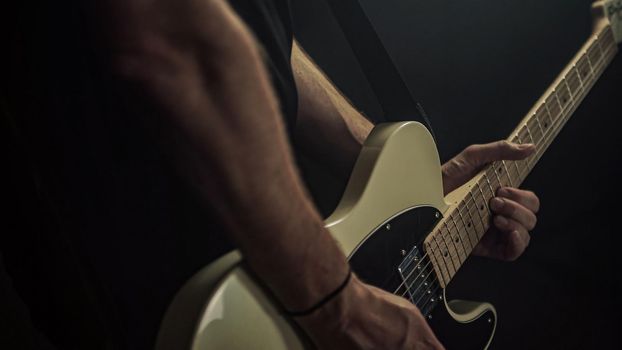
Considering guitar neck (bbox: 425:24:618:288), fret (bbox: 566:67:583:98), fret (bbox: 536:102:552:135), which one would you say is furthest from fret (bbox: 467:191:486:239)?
fret (bbox: 566:67:583:98)

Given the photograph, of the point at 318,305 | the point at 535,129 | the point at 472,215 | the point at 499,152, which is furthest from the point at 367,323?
the point at 535,129

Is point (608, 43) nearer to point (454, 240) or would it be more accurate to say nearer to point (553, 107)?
point (553, 107)

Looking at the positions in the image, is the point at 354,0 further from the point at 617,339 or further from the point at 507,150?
the point at 617,339

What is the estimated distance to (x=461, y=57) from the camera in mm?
1074

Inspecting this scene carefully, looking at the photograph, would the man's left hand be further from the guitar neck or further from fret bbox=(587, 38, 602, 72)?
fret bbox=(587, 38, 602, 72)

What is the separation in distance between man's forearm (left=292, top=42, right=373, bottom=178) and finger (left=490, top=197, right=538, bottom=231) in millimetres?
223

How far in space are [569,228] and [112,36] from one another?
45.9 inches

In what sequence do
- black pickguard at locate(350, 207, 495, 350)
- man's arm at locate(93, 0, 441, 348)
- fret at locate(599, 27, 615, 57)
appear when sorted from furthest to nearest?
fret at locate(599, 27, 615, 57) → black pickguard at locate(350, 207, 495, 350) → man's arm at locate(93, 0, 441, 348)

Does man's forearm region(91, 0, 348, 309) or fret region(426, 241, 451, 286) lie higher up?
man's forearm region(91, 0, 348, 309)

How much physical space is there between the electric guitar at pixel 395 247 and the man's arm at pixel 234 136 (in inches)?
1.2

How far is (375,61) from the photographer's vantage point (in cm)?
83

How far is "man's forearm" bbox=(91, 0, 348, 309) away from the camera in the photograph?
15.1 inches

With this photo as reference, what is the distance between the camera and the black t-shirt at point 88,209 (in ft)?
1.50

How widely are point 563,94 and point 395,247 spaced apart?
1.66 ft
